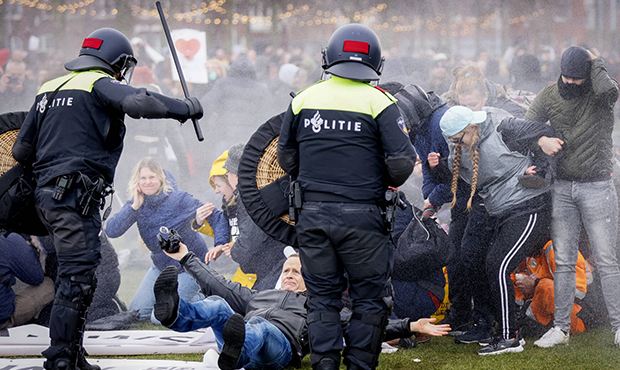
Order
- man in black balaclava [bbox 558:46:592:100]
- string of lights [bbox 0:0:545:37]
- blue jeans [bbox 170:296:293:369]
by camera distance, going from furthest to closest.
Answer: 1. string of lights [bbox 0:0:545:37]
2. man in black balaclava [bbox 558:46:592:100]
3. blue jeans [bbox 170:296:293:369]

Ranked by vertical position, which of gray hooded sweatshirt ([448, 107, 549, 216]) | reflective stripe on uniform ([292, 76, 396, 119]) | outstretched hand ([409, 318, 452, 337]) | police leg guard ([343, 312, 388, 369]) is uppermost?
reflective stripe on uniform ([292, 76, 396, 119])

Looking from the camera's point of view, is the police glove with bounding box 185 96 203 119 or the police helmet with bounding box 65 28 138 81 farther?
the police helmet with bounding box 65 28 138 81

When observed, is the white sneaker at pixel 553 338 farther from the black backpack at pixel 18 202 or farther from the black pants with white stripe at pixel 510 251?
the black backpack at pixel 18 202

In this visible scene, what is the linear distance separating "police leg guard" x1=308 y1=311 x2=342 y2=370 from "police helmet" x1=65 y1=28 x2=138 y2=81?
80.1 inches

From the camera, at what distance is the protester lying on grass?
19.3ft

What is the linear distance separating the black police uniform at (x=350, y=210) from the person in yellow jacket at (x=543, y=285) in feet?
6.64

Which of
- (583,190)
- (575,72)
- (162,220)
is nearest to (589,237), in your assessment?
(583,190)

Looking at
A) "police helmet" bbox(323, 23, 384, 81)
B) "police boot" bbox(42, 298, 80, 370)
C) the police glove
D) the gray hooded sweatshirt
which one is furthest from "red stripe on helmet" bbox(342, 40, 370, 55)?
"police boot" bbox(42, 298, 80, 370)

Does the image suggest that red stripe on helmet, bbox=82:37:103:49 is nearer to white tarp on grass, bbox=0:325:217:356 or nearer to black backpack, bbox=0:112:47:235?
black backpack, bbox=0:112:47:235

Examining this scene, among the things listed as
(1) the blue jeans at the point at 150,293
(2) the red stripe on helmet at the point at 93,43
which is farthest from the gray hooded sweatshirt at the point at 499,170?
(2) the red stripe on helmet at the point at 93,43

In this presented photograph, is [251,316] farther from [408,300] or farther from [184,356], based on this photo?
[408,300]

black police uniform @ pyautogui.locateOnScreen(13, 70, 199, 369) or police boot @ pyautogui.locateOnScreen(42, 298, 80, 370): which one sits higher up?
black police uniform @ pyautogui.locateOnScreen(13, 70, 199, 369)

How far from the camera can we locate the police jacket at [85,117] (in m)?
6.19

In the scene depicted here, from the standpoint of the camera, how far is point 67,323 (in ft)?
20.3
